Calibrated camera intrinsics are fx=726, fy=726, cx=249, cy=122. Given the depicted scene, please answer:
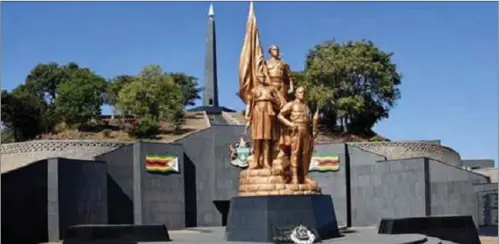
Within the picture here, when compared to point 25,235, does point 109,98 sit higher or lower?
higher

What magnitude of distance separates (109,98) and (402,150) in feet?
65.1

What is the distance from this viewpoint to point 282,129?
14.0m

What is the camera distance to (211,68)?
5116 cm

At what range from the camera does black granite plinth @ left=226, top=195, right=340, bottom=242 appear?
42.5 ft

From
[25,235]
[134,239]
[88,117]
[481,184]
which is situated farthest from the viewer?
[88,117]

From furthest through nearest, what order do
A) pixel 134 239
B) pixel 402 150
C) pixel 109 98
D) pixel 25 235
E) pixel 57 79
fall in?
pixel 57 79 < pixel 109 98 < pixel 402 150 < pixel 25 235 < pixel 134 239

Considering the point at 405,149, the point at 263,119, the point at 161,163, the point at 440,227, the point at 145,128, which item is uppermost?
the point at 145,128

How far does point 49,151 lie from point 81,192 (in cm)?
461

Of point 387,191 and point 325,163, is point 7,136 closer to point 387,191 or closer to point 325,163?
point 325,163

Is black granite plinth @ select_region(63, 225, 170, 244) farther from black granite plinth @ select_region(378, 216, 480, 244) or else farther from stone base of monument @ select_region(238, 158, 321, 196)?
black granite plinth @ select_region(378, 216, 480, 244)

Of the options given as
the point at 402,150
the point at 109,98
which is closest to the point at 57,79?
the point at 109,98

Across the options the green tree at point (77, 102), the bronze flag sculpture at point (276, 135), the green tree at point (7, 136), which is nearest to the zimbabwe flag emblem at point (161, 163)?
the bronze flag sculpture at point (276, 135)

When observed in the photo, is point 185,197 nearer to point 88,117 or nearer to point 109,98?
point 88,117

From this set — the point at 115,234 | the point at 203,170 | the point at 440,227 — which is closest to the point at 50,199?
the point at 203,170
